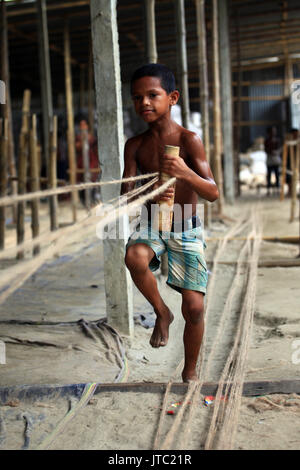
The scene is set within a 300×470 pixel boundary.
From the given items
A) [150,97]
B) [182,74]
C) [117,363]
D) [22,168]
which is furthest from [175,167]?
[22,168]

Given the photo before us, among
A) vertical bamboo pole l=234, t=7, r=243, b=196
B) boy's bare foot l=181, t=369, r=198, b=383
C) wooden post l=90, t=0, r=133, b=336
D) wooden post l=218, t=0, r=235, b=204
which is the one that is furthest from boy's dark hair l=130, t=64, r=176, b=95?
vertical bamboo pole l=234, t=7, r=243, b=196

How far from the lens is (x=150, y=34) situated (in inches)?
137

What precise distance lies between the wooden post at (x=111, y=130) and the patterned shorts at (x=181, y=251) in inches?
27.2

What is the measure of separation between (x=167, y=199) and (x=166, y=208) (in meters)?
→ 0.03

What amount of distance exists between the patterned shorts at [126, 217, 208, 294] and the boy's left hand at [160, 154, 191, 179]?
0.79 ft

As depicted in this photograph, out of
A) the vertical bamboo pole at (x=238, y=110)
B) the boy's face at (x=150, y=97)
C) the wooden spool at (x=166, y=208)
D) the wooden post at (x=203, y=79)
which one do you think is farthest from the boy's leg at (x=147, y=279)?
the vertical bamboo pole at (x=238, y=110)

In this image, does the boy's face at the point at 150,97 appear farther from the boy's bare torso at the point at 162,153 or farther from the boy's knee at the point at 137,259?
the boy's knee at the point at 137,259

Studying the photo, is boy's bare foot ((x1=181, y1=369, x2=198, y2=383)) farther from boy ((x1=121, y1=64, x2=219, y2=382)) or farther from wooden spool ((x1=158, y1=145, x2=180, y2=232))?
wooden spool ((x1=158, y1=145, x2=180, y2=232))

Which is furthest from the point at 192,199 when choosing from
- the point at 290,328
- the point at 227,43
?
the point at 227,43

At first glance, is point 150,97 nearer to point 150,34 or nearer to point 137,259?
point 137,259

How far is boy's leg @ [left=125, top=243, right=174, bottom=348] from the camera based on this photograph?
1767mm

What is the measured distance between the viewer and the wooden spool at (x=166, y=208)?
176 cm
